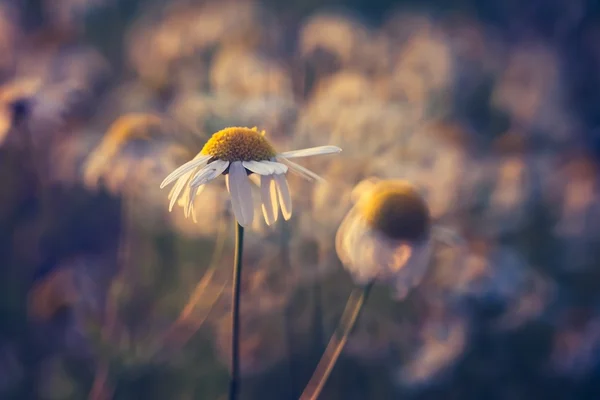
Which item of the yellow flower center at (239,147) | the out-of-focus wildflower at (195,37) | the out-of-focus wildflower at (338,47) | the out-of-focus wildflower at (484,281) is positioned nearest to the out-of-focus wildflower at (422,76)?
the out-of-focus wildflower at (338,47)

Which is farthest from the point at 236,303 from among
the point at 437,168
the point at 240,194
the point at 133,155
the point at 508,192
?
the point at 508,192

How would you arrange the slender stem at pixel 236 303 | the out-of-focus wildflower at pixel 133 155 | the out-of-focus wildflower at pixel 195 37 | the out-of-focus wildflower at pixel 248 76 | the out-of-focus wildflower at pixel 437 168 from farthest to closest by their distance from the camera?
the out-of-focus wildflower at pixel 195 37 → the out-of-focus wildflower at pixel 248 76 → the out-of-focus wildflower at pixel 437 168 → the out-of-focus wildflower at pixel 133 155 → the slender stem at pixel 236 303

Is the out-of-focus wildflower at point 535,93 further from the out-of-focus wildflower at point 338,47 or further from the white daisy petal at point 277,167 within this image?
the white daisy petal at point 277,167

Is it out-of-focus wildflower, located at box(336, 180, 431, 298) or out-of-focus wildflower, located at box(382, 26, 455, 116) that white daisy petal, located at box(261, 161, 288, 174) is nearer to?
out-of-focus wildflower, located at box(336, 180, 431, 298)

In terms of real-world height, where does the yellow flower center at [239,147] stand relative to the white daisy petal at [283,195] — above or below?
above

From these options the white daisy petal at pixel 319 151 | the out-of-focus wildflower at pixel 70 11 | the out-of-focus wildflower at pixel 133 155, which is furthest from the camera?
the out-of-focus wildflower at pixel 70 11

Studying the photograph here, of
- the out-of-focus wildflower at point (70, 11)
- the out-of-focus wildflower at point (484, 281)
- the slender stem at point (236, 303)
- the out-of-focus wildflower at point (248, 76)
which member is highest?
the out-of-focus wildflower at point (70, 11)

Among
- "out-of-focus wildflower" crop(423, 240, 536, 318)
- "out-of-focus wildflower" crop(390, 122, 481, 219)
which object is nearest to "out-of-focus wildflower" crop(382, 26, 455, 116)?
"out-of-focus wildflower" crop(390, 122, 481, 219)
